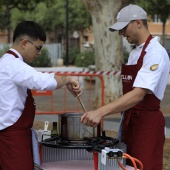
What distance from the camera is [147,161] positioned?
395 cm

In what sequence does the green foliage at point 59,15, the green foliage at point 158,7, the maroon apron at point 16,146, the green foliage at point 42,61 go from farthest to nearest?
the green foliage at point 59,15 → the green foliage at point 42,61 → the green foliage at point 158,7 → the maroon apron at point 16,146

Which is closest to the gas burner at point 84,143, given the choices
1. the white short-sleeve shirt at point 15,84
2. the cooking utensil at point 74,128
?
the cooking utensil at point 74,128

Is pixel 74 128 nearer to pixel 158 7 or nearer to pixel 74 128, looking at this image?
pixel 74 128

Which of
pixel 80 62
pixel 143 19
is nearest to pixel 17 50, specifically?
pixel 143 19

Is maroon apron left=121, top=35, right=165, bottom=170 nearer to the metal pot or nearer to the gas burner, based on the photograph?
the gas burner

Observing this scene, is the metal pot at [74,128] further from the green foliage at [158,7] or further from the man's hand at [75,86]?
the green foliage at [158,7]

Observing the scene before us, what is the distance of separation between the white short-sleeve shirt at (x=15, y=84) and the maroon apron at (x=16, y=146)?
0.13ft

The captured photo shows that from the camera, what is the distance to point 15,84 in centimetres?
369

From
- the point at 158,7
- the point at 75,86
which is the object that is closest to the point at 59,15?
the point at 158,7

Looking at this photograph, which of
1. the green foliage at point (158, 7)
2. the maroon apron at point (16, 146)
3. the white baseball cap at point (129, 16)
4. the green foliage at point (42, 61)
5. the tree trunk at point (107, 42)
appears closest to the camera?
the maroon apron at point (16, 146)

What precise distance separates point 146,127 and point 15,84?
973 millimetres

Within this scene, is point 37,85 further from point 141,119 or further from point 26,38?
point 141,119

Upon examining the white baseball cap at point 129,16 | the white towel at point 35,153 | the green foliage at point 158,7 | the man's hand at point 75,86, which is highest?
the green foliage at point 158,7

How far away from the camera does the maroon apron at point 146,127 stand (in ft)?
12.9
